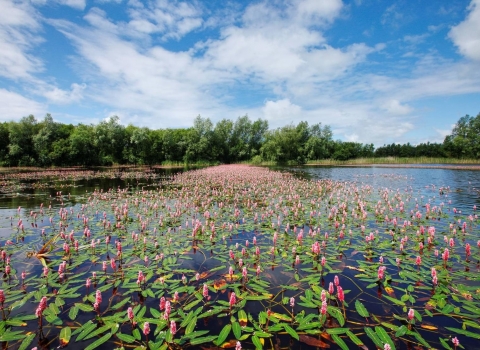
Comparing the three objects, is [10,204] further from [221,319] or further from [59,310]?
[221,319]

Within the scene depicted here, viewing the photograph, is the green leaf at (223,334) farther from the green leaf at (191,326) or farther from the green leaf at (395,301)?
the green leaf at (395,301)

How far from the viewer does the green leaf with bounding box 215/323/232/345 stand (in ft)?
12.9

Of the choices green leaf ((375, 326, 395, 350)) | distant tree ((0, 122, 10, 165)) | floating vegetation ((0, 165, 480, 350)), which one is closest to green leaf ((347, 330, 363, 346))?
floating vegetation ((0, 165, 480, 350))

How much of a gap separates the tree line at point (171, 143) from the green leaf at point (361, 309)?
8888 centimetres

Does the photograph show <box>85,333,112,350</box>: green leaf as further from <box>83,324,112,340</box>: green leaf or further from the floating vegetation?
<box>83,324,112,340</box>: green leaf

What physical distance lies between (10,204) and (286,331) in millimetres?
19651

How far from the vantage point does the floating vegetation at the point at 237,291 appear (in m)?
4.08

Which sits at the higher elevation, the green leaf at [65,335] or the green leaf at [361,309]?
the green leaf at [361,309]

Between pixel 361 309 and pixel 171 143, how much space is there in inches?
3943

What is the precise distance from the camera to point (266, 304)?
201 inches

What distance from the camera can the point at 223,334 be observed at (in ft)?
13.3

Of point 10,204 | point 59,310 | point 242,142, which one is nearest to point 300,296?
point 59,310

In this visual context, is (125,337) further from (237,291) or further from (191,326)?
(237,291)

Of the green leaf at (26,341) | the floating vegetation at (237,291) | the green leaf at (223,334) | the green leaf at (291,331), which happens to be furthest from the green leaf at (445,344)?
the green leaf at (26,341)
